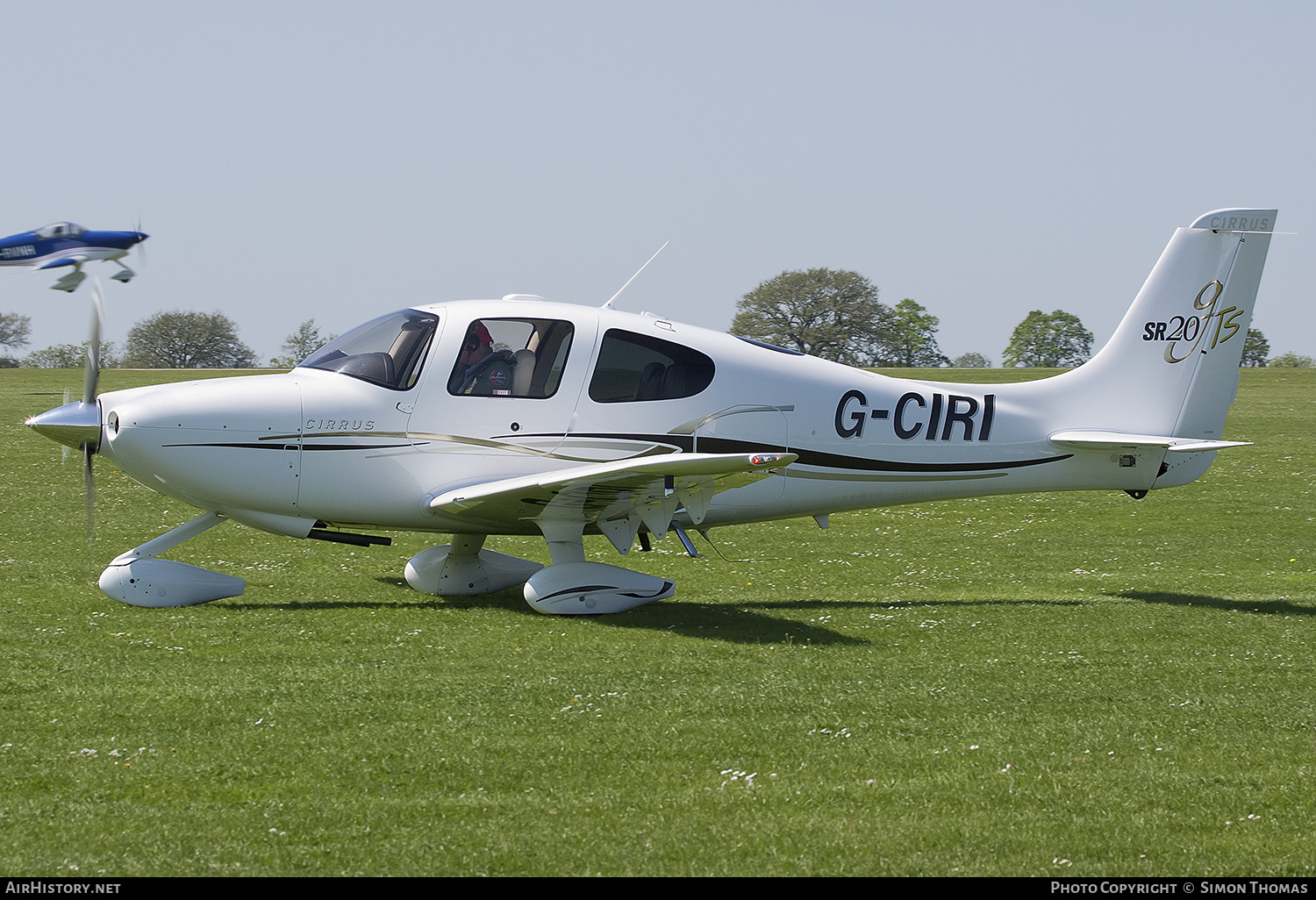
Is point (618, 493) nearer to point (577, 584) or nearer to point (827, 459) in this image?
point (577, 584)

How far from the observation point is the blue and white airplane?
929 cm

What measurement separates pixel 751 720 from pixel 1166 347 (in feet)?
23.3

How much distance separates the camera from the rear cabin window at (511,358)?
961 centimetres

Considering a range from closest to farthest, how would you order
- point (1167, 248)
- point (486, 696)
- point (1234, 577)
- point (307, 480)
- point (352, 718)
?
point (352, 718), point (486, 696), point (307, 480), point (1167, 248), point (1234, 577)

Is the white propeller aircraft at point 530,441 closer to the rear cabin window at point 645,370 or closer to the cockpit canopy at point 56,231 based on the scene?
the rear cabin window at point 645,370

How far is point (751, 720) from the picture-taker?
259 inches

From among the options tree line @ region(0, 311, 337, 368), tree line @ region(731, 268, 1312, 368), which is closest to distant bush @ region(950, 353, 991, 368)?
tree line @ region(731, 268, 1312, 368)

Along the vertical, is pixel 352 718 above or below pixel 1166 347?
below

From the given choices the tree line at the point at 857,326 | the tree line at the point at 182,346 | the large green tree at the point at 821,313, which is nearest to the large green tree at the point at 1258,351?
the tree line at the point at 857,326

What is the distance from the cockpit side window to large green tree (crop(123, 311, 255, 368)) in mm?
57997

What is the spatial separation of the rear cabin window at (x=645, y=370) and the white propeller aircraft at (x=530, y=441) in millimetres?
17
